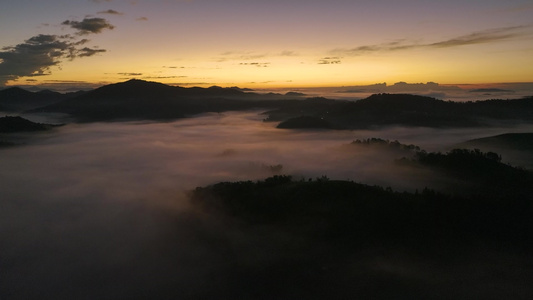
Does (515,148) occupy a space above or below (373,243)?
below

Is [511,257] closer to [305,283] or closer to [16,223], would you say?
[305,283]

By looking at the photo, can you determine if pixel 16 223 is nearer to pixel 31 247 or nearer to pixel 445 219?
pixel 31 247

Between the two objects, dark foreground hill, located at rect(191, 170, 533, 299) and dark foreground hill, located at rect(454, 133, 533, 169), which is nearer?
dark foreground hill, located at rect(191, 170, 533, 299)

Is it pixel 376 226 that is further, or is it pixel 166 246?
pixel 166 246

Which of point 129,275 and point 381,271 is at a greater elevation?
point 381,271

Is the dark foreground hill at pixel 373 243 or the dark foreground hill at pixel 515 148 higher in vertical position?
the dark foreground hill at pixel 373 243

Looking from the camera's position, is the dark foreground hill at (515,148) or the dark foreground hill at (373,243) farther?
the dark foreground hill at (515,148)

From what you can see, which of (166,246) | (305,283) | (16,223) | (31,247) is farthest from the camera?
(16,223)

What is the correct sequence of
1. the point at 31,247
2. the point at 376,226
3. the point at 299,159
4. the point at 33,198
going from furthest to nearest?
the point at 299,159 < the point at 33,198 < the point at 31,247 < the point at 376,226

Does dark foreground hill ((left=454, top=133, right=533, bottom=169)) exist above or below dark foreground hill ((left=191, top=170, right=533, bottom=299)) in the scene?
below

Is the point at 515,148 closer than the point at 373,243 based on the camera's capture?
No

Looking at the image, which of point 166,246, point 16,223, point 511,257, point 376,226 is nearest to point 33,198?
point 16,223
